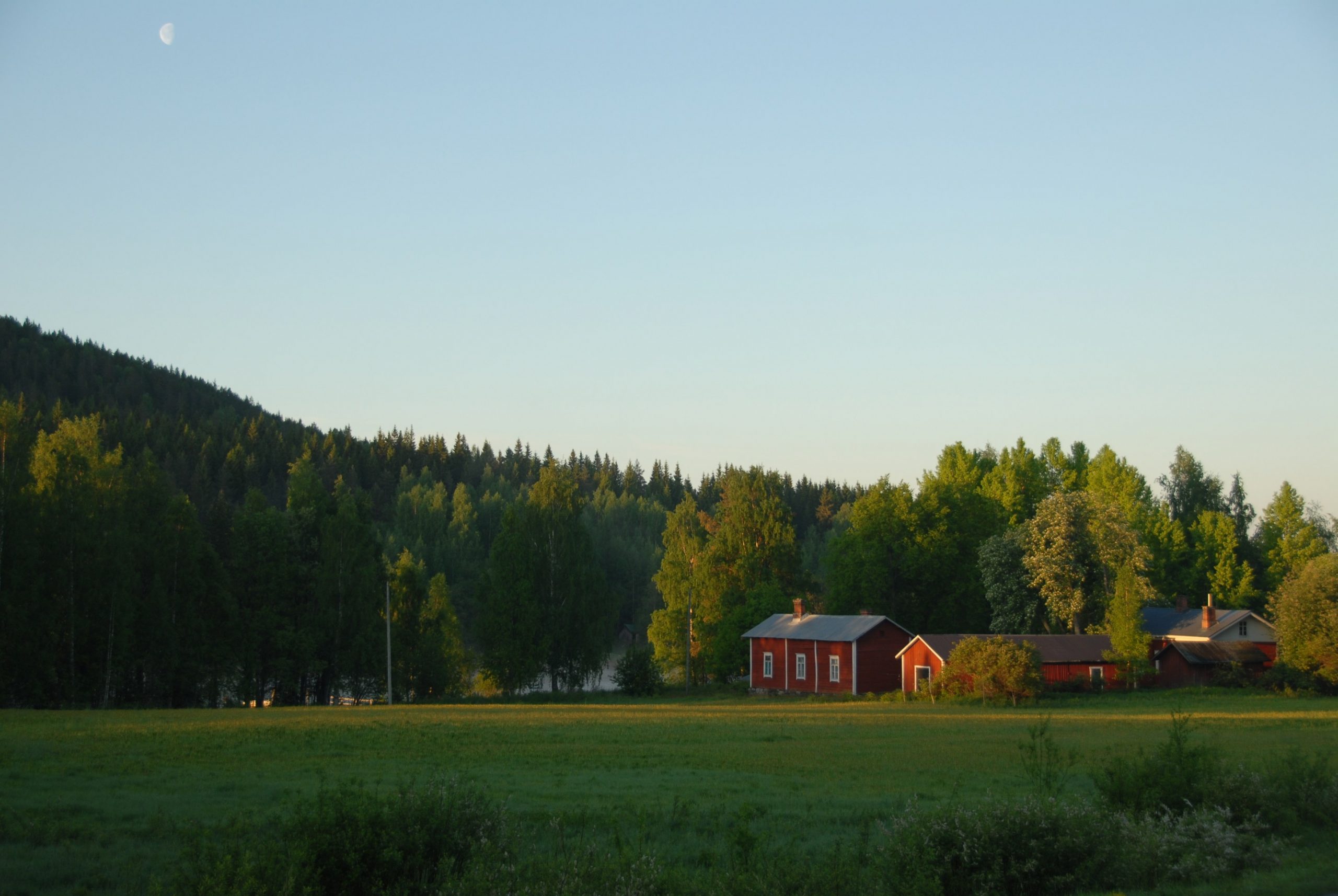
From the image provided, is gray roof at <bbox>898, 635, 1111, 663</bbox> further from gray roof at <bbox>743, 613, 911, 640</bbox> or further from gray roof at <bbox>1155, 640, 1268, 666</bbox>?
gray roof at <bbox>1155, 640, 1268, 666</bbox>

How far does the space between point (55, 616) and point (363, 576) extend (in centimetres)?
1418

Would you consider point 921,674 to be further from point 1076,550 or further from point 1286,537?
point 1286,537

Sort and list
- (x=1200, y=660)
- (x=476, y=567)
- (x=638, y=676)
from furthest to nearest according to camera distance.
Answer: (x=476, y=567) → (x=638, y=676) → (x=1200, y=660)

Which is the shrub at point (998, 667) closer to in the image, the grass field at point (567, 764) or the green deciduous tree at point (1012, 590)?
the grass field at point (567, 764)

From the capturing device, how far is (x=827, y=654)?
57.1m

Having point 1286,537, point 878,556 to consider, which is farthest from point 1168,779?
point 1286,537

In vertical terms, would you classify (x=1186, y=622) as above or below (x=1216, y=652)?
above

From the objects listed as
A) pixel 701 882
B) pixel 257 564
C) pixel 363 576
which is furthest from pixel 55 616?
pixel 701 882

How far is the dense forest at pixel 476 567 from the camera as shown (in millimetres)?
42625

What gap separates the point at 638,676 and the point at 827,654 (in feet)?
38.1

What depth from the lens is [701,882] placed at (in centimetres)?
938

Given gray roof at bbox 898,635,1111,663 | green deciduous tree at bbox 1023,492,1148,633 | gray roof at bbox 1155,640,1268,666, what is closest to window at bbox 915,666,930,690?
gray roof at bbox 898,635,1111,663

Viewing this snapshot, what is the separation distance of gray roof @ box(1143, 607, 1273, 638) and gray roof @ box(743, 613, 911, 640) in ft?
48.8

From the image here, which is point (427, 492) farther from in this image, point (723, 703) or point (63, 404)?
point (723, 703)
